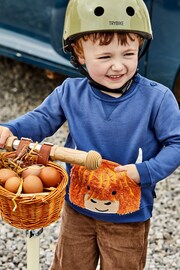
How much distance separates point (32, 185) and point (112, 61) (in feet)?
1.91

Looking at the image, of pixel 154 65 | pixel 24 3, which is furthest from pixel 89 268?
pixel 24 3

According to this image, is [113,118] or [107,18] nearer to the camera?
[107,18]

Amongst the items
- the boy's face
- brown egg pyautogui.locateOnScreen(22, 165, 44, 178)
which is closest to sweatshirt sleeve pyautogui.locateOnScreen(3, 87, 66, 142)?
the boy's face

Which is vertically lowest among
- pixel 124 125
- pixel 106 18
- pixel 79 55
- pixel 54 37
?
pixel 54 37

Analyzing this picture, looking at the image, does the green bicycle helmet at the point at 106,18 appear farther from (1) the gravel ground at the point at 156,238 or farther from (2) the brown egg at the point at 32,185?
(1) the gravel ground at the point at 156,238

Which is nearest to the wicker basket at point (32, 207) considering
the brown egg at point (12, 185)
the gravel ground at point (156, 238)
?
the brown egg at point (12, 185)

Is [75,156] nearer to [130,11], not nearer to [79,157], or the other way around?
[79,157]

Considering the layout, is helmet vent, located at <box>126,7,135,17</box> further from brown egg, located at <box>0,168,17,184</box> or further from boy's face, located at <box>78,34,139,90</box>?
brown egg, located at <box>0,168,17,184</box>

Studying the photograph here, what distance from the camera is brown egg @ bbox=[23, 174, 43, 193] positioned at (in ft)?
6.74

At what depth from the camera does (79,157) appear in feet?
6.89

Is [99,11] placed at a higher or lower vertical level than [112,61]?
higher

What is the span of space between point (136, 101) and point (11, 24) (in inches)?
116

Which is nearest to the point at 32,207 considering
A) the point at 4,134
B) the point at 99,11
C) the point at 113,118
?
the point at 4,134

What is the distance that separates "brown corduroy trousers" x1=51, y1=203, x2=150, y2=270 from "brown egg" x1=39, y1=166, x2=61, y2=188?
50 centimetres
